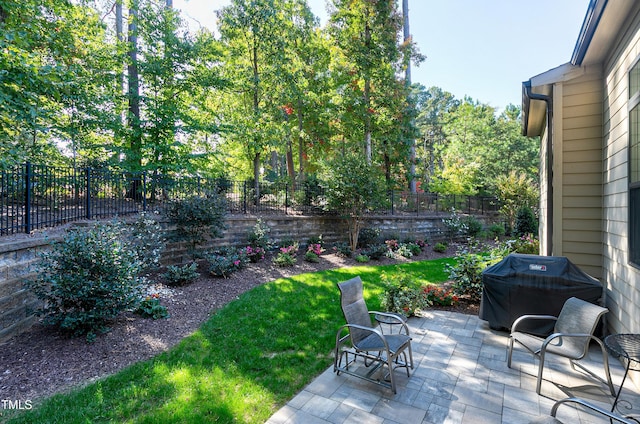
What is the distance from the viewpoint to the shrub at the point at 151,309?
14.5 feet

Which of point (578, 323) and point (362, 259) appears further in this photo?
point (362, 259)

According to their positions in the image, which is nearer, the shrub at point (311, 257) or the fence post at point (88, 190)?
the fence post at point (88, 190)

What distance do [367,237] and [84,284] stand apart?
8.21 m

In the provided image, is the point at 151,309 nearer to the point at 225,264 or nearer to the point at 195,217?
the point at 225,264

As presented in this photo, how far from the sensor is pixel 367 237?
34.3ft

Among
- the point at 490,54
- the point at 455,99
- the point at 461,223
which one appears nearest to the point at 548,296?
the point at 461,223

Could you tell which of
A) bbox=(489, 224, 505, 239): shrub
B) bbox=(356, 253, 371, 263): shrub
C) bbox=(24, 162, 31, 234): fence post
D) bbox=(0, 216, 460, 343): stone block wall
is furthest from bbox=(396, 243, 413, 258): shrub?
bbox=(24, 162, 31, 234): fence post

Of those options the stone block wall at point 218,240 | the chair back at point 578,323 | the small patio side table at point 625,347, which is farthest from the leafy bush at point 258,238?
the small patio side table at point 625,347

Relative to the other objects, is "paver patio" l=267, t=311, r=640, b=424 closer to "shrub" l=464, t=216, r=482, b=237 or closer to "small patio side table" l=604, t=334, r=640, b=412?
"small patio side table" l=604, t=334, r=640, b=412

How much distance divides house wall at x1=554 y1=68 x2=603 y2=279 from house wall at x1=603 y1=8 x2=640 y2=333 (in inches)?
8.6

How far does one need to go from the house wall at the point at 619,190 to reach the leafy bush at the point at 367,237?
6730mm

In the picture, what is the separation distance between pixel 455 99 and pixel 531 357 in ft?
116

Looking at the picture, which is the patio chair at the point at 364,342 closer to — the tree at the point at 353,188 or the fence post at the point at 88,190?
the fence post at the point at 88,190

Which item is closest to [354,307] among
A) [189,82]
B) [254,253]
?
[254,253]
